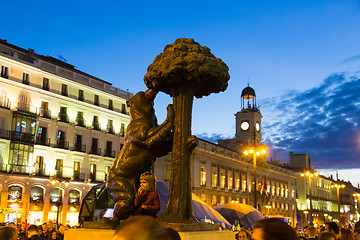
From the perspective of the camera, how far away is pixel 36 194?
34719 millimetres

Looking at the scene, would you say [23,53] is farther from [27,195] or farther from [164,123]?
[164,123]

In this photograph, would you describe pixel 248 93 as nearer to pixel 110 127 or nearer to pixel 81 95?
pixel 110 127

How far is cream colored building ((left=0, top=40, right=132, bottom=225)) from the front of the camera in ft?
110

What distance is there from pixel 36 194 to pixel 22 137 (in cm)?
492

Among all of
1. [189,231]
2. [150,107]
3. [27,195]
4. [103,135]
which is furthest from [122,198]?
[103,135]

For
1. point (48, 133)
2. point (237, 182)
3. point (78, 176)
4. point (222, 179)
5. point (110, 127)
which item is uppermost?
point (110, 127)

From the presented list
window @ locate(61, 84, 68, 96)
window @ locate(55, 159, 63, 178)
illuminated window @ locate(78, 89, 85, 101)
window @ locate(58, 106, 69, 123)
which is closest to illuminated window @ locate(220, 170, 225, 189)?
illuminated window @ locate(78, 89, 85, 101)

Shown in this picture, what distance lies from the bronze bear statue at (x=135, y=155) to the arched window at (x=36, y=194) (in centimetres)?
3096

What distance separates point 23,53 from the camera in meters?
36.3

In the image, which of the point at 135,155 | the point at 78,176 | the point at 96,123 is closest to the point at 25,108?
the point at 78,176

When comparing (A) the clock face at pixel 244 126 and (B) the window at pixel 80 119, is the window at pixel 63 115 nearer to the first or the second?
(B) the window at pixel 80 119

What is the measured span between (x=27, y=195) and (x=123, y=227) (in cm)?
3437

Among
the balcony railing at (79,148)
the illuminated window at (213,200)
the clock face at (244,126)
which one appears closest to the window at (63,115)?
the balcony railing at (79,148)

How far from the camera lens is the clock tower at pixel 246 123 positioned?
6006cm
